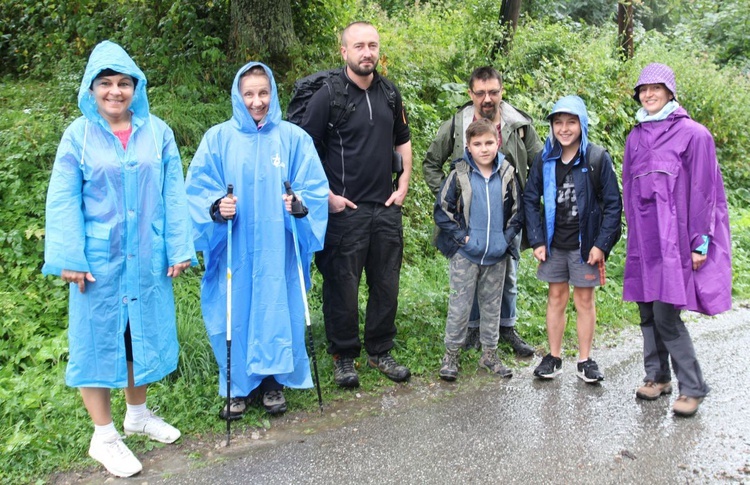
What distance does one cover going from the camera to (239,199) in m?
4.18

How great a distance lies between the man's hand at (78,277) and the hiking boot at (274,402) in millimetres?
1406

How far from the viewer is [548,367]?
4836 mm

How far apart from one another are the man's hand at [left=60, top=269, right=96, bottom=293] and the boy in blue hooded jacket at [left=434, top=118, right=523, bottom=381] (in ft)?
7.91

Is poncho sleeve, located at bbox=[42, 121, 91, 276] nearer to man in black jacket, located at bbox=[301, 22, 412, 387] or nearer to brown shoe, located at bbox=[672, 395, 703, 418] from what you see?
man in black jacket, located at bbox=[301, 22, 412, 387]

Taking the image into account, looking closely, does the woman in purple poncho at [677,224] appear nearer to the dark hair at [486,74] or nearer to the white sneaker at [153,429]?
the dark hair at [486,74]

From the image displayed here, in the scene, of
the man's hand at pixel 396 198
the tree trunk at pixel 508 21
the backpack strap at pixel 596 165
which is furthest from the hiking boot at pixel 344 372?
the tree trunk at pixel 508 21

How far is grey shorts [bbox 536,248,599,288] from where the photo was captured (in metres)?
4.64

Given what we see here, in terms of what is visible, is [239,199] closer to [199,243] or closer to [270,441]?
[199,243]

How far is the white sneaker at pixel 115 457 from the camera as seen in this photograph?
3.63 meters

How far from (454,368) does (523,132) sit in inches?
76.3

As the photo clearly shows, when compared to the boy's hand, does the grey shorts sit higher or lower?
lower

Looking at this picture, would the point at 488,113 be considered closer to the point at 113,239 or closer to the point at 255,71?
the point at 255,71

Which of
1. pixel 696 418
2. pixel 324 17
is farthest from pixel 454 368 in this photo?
pixel 324 17

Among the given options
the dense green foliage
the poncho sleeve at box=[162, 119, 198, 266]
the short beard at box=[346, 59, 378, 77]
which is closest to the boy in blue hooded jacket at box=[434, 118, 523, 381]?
the dense green foliage
